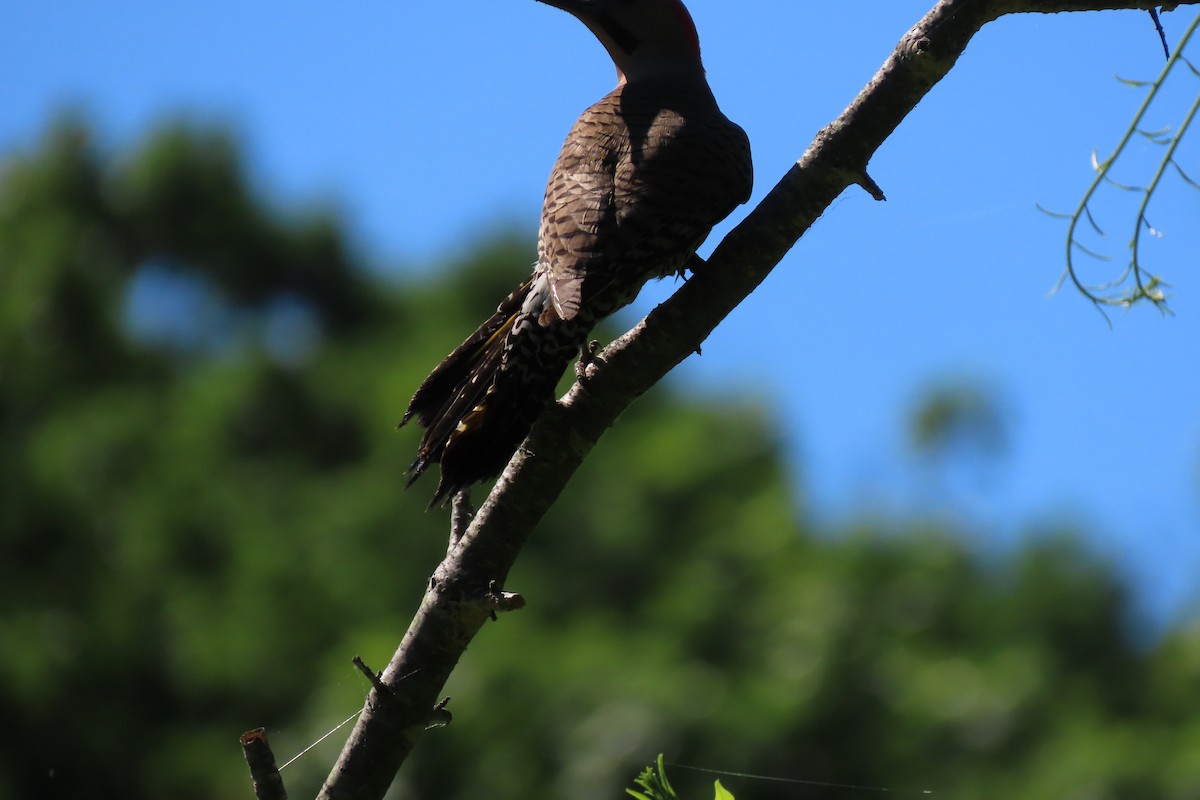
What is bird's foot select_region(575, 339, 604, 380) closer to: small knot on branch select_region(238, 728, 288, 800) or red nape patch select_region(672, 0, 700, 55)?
small knot on branch select_region(238, 728, 288, 800)

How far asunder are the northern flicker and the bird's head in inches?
19.7

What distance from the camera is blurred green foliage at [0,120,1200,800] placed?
10273 mm

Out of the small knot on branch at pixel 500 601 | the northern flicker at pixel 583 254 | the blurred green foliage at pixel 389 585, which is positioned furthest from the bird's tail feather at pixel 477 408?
the blurred green foliage at pixel 389 585

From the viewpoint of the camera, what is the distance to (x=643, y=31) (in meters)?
4.25

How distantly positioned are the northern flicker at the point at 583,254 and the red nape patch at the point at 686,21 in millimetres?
607

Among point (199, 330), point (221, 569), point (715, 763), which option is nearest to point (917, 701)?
point (715, 763)

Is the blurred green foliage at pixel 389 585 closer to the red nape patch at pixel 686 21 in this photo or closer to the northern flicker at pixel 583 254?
the red nape patch at pixel 686 21

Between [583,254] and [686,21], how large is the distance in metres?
1.61

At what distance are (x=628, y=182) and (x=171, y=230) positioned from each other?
12.7 m

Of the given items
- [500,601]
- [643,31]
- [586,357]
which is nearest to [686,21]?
[643,31]

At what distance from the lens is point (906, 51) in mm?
2449

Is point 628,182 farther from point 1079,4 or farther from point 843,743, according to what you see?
point 843,743

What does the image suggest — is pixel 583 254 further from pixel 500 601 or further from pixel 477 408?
pixel 500 601

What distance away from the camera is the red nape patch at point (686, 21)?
14.0 ft
